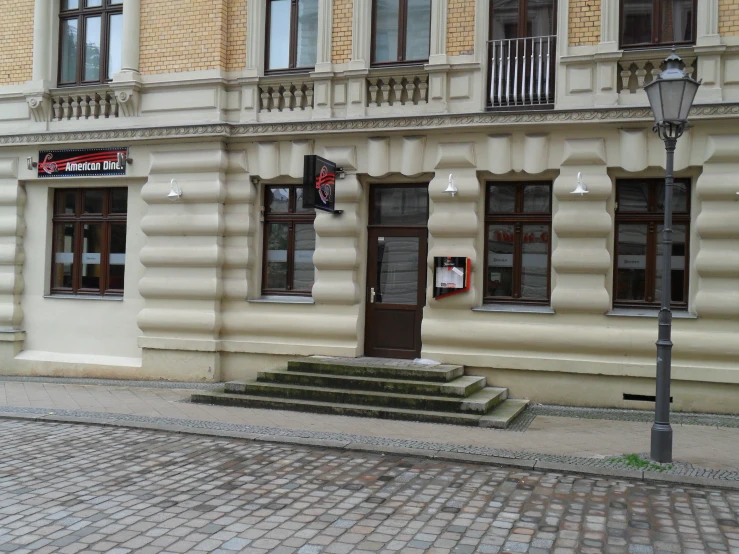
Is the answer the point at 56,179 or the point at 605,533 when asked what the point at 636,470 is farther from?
the point at 56,179

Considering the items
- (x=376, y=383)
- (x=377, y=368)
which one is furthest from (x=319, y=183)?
(x=376, y=383)

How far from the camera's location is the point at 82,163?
14.2 metres

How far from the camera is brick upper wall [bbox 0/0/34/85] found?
14.8 meters

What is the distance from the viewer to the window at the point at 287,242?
13.3 metres

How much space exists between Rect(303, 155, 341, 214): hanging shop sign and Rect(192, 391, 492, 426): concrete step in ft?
10.2

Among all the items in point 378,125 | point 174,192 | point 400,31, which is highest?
point 400,31

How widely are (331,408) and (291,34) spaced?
6834 mm

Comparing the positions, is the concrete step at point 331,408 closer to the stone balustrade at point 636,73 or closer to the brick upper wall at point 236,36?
the stone balustrade at point 636,73

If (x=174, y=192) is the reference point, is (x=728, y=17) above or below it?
above

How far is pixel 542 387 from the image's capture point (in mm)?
11766

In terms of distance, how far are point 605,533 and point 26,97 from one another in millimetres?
13220

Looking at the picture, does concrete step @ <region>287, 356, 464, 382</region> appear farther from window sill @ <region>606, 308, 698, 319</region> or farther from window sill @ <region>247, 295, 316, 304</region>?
window sill @ <region>606, 308, 698, 319</region>

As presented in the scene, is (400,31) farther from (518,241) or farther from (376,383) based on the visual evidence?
(376,383)

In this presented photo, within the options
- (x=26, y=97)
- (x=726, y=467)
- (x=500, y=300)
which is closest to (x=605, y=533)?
(x=726, y=467)
